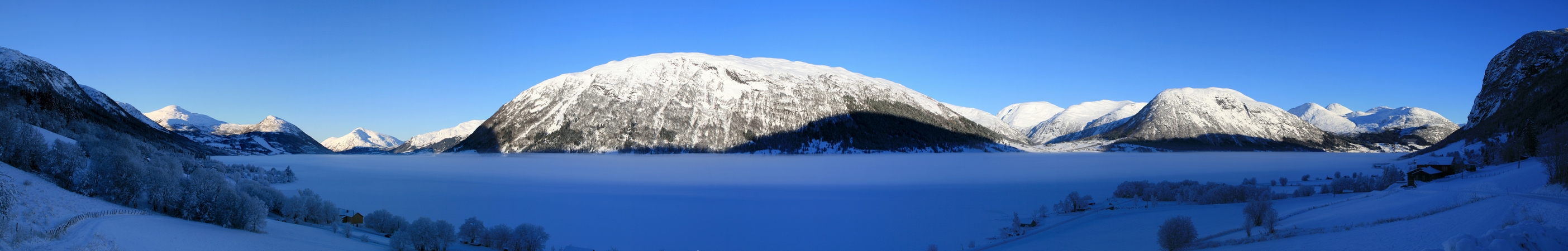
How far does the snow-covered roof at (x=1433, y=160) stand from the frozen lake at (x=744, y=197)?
6381 millimetres

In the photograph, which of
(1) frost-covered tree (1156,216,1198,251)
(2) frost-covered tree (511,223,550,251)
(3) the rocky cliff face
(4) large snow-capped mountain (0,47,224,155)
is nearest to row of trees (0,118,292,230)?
(2) frost-covered tree (511,223,550,251)

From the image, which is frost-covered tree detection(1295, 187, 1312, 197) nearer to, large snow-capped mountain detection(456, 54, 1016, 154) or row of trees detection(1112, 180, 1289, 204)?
row of trees detection(1112, 180, 1289, 204)

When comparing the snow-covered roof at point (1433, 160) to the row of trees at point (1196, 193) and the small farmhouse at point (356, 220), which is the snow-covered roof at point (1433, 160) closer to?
the row of trees at point (1196, 193)

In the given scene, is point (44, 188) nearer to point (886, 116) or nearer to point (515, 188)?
point (515, 188)

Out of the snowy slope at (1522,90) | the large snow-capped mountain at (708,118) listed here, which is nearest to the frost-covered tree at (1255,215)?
the snowy slope at (1522,90)

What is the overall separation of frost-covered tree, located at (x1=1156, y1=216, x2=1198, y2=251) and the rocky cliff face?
5280cm

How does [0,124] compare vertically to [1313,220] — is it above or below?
above

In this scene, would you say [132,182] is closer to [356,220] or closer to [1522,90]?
[356,220]

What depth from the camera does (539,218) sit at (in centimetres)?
3450

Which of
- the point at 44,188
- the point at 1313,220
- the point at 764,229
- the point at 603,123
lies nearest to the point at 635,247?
the point at 764,229

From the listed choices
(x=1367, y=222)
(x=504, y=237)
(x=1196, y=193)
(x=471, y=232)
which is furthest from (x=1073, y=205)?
(x=471, y=232)

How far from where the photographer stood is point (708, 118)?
171125mm

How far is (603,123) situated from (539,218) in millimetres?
138237

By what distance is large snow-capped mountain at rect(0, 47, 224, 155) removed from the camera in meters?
77.2
